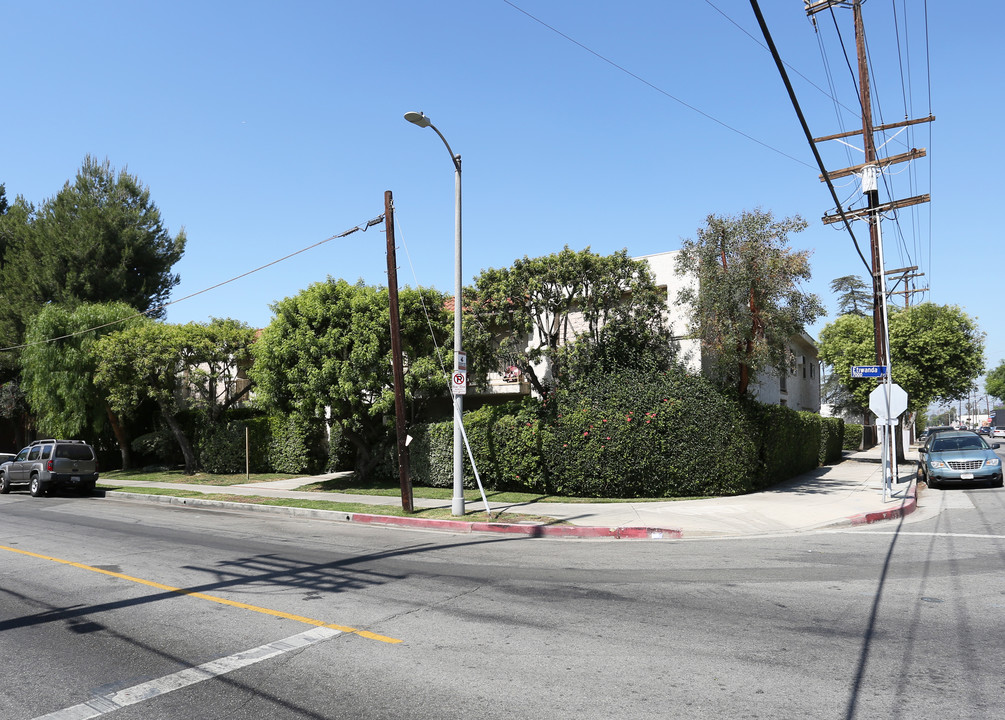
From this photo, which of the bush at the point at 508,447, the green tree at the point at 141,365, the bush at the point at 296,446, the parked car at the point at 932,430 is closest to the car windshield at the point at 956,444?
the parked car at the point at 932,430

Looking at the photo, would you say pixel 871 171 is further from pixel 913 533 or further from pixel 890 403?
pixel 913 533

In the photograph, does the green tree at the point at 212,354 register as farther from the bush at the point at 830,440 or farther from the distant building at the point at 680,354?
the bush at the point at 830,440

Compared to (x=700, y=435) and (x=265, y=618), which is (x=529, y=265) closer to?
(x=700, y=435)

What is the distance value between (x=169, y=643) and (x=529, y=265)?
13250 millimetres

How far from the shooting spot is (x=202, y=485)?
77.8ft

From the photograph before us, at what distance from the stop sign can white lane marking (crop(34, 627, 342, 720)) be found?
15483 mm

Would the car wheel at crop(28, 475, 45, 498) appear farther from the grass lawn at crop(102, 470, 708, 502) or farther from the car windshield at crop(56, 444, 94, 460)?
the grass lawn at crop(102, 470, 708, 502)

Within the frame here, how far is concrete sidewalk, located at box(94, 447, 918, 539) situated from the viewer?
1220cm

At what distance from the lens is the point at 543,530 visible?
12.4 m

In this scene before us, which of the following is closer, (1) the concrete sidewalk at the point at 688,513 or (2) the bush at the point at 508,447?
(1) the concrete sidewalk at the point at 688,513

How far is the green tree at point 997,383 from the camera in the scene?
95125 millimetres

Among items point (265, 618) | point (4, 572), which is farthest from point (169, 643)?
point (4, 572)

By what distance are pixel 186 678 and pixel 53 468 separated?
→ 20.9 meters

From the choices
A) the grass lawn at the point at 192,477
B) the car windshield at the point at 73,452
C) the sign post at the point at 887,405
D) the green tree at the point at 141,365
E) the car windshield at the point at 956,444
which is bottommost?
the grass lawn at the point at 192,477
